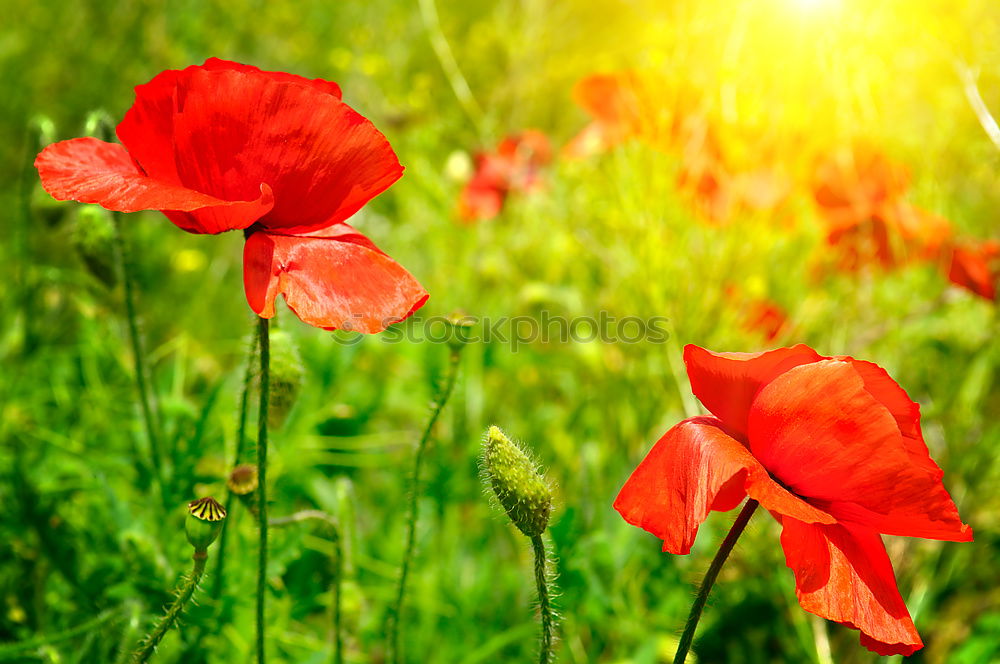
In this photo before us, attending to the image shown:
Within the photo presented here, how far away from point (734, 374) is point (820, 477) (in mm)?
88

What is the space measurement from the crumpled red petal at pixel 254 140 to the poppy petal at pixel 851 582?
1.28ft

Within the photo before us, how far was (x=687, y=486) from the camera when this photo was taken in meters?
0.50

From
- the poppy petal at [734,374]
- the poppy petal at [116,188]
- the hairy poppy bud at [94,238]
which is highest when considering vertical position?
the hairy poppy bud at [94,238]

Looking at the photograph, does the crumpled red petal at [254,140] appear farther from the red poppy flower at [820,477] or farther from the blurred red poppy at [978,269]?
the blurred red poppy at [978,269]

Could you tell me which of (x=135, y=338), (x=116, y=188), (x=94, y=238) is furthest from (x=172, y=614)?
(x=94, y=238)

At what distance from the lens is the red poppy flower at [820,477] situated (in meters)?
0.48

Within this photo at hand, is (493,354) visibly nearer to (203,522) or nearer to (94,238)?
(94,238)

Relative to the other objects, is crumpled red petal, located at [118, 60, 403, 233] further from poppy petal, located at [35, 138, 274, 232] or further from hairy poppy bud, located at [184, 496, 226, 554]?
hairy poppy bud, located at [184, 496, 226, 554]

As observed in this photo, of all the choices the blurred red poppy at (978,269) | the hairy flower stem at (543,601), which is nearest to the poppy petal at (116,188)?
the hairy flower stem at (543,601)

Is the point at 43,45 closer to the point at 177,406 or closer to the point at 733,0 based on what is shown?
the point at 177,406

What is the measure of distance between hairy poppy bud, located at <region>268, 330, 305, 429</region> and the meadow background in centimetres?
13

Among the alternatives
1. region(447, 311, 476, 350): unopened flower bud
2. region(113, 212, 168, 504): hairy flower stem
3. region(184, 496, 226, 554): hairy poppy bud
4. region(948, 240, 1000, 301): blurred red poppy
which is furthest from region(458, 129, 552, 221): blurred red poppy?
region(184, 496, 226, 554): hairy poppy bud

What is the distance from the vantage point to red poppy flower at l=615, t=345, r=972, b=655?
0.48m

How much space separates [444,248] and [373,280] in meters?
1.69
